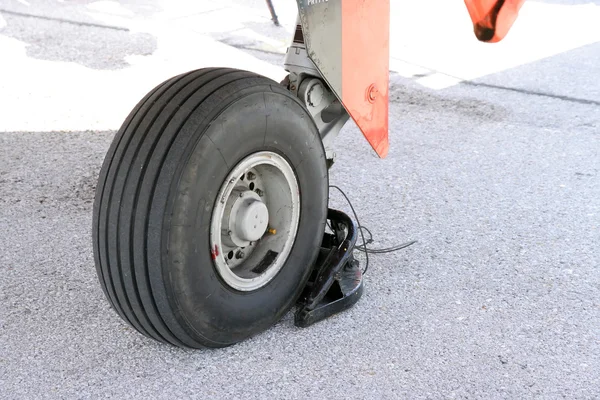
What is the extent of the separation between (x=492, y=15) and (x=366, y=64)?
782 mm

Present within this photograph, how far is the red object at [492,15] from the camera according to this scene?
121 inches

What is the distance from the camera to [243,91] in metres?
2.26

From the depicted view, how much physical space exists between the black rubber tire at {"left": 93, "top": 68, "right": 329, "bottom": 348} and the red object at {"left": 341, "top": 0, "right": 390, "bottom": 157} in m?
0.27

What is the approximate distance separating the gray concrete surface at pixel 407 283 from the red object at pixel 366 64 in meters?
0.61

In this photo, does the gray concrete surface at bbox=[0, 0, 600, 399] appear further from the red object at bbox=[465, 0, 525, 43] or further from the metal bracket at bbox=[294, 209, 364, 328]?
the red object at bbox=[465, 0, 525, 43]

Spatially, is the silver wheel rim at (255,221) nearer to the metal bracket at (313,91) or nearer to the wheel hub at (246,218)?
the wheel hub at (246,218)

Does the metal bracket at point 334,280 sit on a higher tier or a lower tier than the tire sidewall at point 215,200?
lower

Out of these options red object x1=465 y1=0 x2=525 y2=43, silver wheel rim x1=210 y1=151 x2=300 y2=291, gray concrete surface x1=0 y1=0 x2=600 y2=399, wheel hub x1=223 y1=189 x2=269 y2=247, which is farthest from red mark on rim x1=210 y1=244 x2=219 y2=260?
red object x1=465 y1=0 x2=525 y2=43

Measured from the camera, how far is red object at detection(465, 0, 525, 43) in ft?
10.1

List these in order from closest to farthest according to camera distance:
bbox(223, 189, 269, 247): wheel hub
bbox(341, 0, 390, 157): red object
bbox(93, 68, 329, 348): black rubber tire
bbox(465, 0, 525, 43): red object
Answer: bbox(93, 68, 329, 348): black rubber tire
bbox(223, 189, 269, 247): wheel hub
bbox(341, 0, 390, 157): red object
bbox(465, 0, 525, 43): red object

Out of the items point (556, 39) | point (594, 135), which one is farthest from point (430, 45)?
point (594, 135)

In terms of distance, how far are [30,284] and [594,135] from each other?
10.1 ft

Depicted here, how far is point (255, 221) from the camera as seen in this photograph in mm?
2393

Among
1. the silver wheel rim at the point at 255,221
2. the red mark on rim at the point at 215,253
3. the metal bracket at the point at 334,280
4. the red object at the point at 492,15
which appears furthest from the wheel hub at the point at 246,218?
the red object at the point at 492,15
